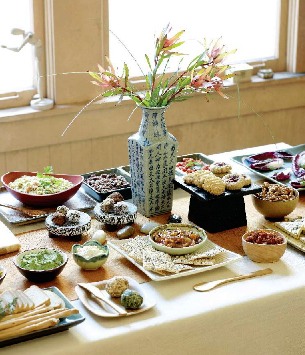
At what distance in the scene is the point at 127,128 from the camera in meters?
4.33

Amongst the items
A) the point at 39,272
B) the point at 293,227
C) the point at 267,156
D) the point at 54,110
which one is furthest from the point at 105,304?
the point at 54,110

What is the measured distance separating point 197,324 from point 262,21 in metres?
2.93

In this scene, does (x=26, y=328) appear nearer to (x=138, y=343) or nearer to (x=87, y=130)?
(x=138, y=343)

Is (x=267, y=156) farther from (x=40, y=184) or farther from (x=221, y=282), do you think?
(x=221, y=282)

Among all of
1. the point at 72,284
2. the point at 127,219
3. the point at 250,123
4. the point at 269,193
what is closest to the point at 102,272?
the point at 72,284

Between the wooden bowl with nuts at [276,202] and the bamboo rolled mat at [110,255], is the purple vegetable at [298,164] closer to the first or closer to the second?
the bamboo rolled mat at [110,255]

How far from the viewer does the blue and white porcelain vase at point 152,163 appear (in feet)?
8.86

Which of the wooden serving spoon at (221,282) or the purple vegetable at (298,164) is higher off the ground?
the purple vegetable at (298,164)

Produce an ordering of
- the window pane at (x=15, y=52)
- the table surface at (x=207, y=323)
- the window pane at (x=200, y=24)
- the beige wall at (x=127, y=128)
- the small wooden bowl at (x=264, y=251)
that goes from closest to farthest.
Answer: the table surface at (x=207, y=323) < the small wooden bowl at (x=264, y=251) < the window pane at (x=15, y=52) < the beige wall at (x=127, y=128) < the window pane at (x=200, y=24)

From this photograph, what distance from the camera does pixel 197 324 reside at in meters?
2.15

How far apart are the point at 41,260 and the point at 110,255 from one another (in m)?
0.25

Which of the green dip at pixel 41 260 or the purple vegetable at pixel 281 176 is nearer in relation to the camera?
the green dip at pixel 41 260

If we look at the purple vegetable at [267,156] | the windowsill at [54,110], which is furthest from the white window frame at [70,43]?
the purple vegetable at [267,156]

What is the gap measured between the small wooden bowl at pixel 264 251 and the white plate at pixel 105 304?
1.28 ft
